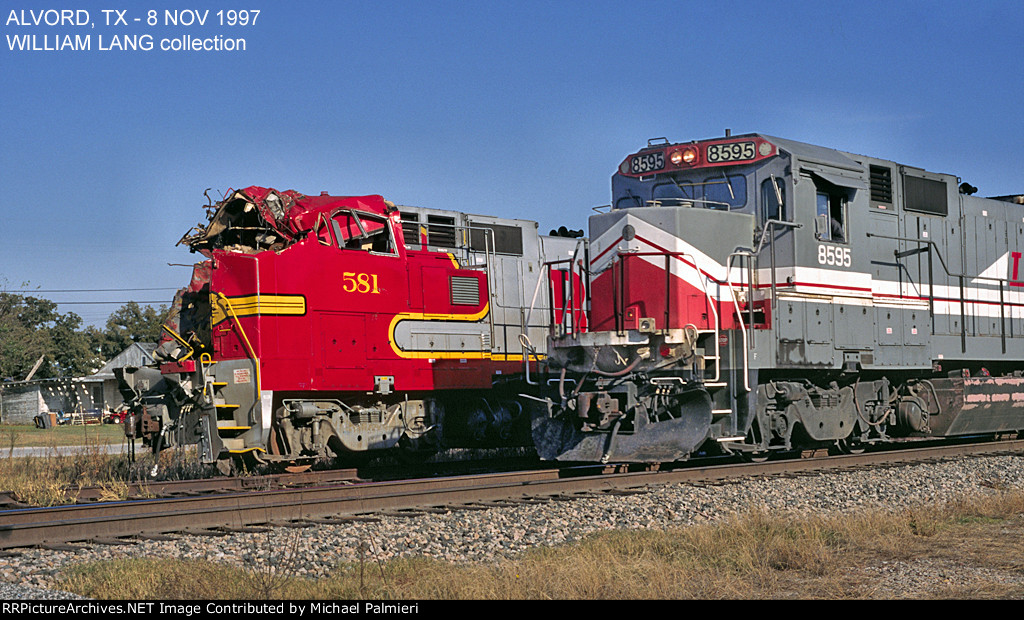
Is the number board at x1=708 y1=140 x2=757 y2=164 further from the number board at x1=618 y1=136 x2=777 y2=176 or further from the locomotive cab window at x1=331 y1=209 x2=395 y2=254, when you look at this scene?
the locomotive cab window at x1=331 y1=209 x2=395 y2=254

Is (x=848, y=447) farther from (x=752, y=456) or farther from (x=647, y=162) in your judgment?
(x=647, y=162)

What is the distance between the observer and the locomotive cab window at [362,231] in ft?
42.6

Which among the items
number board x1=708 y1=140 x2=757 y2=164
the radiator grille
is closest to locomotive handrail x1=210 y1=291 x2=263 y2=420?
the radiator grille

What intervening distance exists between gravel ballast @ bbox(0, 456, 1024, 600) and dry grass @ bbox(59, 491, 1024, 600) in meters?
0.28

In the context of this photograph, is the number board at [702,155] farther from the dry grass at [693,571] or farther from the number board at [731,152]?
the dry grass at [693,571]

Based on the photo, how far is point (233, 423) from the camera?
→ 38.9 ft

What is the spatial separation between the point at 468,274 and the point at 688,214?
394cm

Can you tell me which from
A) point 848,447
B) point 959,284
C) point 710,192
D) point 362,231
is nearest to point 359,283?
point 362,231

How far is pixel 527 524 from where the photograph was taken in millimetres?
8695

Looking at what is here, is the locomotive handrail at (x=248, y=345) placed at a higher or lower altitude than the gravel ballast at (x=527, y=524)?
higher

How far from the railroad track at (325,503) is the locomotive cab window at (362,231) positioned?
3.66 m

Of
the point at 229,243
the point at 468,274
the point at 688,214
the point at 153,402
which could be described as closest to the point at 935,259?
the point at 688,214

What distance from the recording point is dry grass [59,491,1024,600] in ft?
19.3


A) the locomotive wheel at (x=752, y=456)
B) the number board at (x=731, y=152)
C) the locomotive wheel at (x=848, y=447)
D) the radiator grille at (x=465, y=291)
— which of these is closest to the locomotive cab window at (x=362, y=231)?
the radiator grille at (x=465, y=291)
